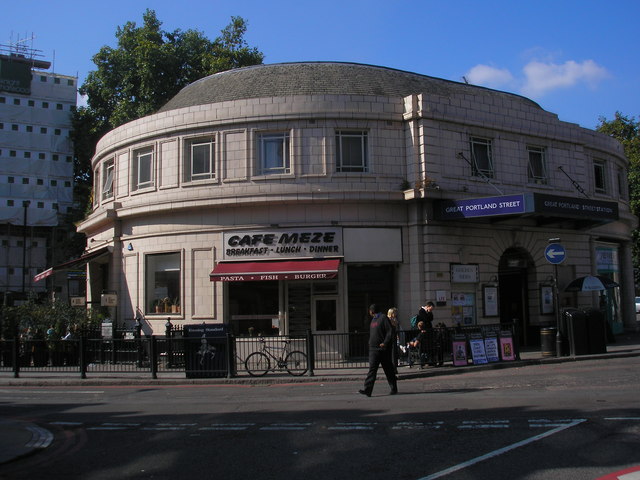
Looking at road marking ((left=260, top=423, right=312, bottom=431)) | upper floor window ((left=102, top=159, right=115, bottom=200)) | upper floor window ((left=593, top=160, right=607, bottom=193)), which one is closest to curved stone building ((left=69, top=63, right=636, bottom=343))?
upper floor window ((left=102, top=159, right=115, bottom=200))

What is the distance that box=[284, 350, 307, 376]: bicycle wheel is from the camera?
1609 centimetres

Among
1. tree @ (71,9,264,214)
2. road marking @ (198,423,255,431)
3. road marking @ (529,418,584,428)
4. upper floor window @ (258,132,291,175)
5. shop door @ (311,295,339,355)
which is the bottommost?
road marking @ (198,423,255,431)

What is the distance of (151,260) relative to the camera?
22.8m

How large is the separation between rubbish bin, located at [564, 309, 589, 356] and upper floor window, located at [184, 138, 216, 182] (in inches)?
499

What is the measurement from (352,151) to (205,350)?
8.82m

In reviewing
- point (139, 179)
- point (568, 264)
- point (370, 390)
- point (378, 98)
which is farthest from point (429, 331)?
point (139, 179)

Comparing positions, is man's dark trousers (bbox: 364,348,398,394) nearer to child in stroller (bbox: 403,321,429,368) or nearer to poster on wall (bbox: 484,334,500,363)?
child in stroller (bbox: 403,321,429,368)

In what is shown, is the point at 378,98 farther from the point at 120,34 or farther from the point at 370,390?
the point at 120,34

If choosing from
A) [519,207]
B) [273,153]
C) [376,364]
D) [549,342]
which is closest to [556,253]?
[519,207]

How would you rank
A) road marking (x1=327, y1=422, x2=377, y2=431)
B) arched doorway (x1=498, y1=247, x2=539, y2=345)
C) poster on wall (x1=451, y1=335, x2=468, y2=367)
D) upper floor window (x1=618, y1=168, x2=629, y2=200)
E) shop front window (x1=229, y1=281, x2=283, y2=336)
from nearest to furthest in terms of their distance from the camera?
road marking (x1=327, y1=422, x2=377, y2=431)
poster on wall (x1=451, y1=335, x2=468, y2=367)
shop front window (x1=229, y1=281, x2=283, y2=336)
arched doorway (x1=498, y1=247, x2=539, y2=345)
upper floor window (x1=618, y1=168, x2=629, y2=200)

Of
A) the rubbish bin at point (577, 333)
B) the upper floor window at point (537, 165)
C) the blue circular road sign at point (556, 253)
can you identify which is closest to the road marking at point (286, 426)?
the blue circular road sign at point (556, 253)

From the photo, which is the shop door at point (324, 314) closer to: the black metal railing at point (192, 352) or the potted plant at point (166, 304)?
the black metal railing at point (192, 352)

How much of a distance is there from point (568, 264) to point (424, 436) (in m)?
18.8

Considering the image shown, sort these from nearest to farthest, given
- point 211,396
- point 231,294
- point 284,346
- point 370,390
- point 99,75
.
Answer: point 370,390 < point 211,396 < point 284,346 < point 231,294 < point 99,75
